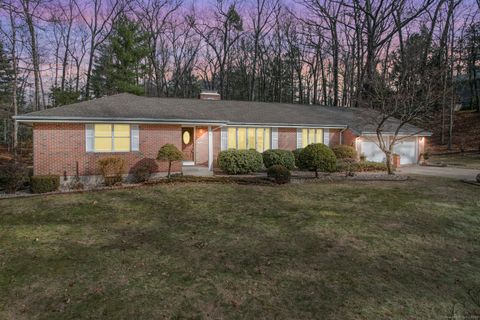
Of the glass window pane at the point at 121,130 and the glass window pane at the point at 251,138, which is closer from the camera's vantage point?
the glass window pane at the point at 121,130

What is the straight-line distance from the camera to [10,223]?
805cm

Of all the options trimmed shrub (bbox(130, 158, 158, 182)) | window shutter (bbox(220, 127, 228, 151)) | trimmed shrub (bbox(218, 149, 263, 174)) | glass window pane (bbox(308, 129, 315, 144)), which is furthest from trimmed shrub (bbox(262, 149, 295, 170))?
trimmed shrub (bbox(130, 158, 158, 182))

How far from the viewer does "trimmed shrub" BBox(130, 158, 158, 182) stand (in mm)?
13664

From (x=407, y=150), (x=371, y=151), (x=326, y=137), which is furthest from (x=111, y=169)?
(x=407, y=150)

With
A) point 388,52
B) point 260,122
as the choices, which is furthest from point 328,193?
point 388,52

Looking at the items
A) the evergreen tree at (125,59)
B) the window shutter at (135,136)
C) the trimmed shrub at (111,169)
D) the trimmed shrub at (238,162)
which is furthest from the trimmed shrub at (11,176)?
the evergreen tree at (125,59)

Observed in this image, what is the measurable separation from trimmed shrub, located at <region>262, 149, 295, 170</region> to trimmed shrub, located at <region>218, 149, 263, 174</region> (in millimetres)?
1161

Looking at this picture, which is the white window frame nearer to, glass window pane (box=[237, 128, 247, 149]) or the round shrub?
glass window pane (box=[237, 128, 247, 149])

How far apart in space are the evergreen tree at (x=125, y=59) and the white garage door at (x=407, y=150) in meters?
22.1

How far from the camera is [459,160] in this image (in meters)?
25.2

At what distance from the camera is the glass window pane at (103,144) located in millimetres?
13911

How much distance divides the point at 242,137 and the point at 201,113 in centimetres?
285

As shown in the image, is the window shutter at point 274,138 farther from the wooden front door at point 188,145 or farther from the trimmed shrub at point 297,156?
the wooden front door at point 188,145

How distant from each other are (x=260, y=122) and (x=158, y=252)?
44.8 ft
